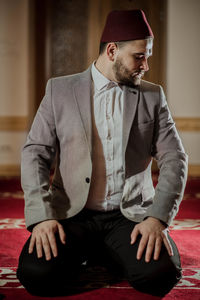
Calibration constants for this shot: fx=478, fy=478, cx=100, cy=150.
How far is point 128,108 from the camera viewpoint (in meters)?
1.87

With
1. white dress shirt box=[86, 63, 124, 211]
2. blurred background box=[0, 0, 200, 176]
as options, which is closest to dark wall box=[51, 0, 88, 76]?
blurred background box=[0, 0, 200, 176]

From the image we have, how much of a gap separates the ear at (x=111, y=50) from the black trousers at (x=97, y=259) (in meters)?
0.61

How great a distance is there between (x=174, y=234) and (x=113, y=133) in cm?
108

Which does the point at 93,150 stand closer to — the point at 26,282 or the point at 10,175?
the point at 26,282

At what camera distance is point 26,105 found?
5.75 meters

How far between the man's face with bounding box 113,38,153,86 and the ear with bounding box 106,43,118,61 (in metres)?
0.02

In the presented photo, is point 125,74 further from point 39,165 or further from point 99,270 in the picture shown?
point 99,270

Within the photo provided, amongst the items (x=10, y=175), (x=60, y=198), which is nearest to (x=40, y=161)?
(x=60, y=198)

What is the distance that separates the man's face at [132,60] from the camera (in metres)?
1.81

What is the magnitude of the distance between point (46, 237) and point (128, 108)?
1.93ft

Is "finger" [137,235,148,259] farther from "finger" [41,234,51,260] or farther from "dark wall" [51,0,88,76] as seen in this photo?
"dark wall" [51,0,88,76]

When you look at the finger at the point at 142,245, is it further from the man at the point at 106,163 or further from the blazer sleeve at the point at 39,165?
the blazer sleeve at the point at 39,165

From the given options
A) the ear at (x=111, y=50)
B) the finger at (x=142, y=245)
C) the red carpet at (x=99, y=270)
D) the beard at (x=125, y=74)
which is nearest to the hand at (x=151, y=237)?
the finger at (x=142, y=245)

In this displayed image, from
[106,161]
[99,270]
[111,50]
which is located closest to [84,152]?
[106,161]
